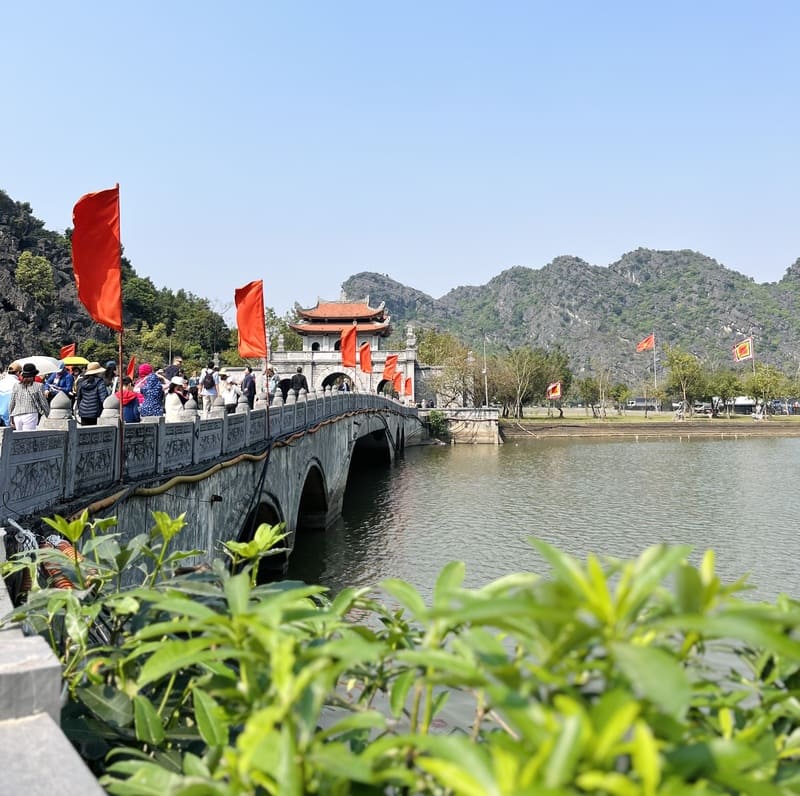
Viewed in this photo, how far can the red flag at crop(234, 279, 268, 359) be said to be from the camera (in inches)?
473

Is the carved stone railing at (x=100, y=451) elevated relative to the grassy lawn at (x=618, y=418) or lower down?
elevated

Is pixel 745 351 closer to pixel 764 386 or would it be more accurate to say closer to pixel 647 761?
pixel 764 386

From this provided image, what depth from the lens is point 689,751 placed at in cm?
87

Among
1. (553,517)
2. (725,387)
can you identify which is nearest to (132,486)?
(553,517)

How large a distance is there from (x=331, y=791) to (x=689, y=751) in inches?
19.7

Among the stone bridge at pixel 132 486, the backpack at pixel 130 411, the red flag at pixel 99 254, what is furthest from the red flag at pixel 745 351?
the red flag at pixel 99 254

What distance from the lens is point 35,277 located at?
50125 millimetres

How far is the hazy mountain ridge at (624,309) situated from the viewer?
123 metres

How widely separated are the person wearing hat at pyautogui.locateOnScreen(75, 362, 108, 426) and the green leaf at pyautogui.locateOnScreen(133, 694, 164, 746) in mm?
6145

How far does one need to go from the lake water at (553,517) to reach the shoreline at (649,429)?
14203 mm

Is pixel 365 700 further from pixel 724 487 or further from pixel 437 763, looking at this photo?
pixel 724 487

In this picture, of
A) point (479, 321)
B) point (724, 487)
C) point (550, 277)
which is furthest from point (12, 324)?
point (550, 277)

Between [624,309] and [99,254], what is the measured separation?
142519 mm

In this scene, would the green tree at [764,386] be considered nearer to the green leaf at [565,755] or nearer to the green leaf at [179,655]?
the green leaf at [179,655]
